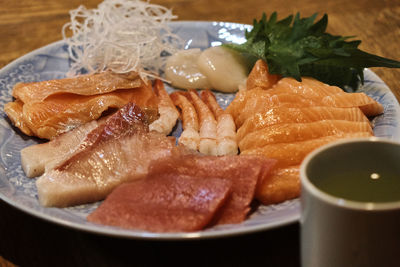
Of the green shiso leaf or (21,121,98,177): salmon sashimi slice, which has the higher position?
the green shiso leaf

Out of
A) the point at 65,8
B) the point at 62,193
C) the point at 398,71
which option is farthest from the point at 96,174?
the point at 65,8

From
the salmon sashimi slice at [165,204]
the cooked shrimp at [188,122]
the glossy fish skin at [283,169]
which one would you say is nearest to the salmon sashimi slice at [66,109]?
the cooked shrimp at [188,122]

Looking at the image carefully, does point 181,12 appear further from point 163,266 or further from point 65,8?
point 163,266

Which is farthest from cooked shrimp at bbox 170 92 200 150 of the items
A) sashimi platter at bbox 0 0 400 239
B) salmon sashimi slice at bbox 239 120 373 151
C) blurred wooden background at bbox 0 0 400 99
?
blurred wooden background at bbox 0 0 400 99

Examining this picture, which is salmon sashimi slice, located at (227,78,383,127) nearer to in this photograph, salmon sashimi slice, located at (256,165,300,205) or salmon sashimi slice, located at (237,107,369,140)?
salmon sashimi slice, located at (237,107,369,140)

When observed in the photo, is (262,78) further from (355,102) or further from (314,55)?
(355,102)

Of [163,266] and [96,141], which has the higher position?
[96,141]
